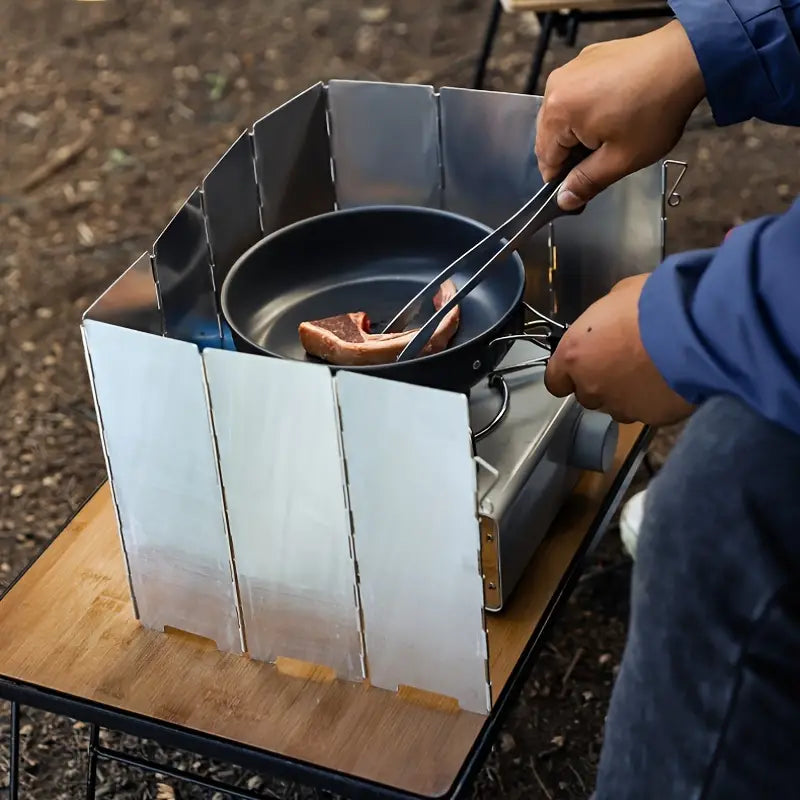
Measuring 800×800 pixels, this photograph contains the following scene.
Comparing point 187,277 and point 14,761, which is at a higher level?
point 187,277

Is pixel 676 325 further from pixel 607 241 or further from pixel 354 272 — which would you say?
pixel 354 272

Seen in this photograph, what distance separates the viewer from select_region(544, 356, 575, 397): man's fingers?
3.18 ft

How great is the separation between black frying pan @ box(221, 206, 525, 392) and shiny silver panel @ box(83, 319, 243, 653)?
212 millimetres

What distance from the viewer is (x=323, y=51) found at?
285 centimetres

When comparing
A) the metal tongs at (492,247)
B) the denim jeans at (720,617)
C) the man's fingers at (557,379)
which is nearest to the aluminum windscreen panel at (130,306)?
the metal tongs at (492,247)

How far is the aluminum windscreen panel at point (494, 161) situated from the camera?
3.91ft

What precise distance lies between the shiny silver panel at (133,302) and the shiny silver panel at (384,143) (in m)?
0.35

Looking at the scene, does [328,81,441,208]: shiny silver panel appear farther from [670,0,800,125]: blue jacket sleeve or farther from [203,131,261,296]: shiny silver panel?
[670,0,800,125]: blue jacket sleeve

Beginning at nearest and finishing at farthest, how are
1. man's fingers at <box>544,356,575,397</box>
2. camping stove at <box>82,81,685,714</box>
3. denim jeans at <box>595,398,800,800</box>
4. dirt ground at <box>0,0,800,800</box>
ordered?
denim jeans at <box>595,398,800,800</box> → camping stove at <box>82,81,685,714</box> → man's fingers at <box>544,356,575,397</box> → dirt ground at <box>0,0,800,800</box>

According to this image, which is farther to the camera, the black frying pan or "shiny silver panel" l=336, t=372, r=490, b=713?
the black frying pan

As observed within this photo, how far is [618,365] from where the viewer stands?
0.90 metres

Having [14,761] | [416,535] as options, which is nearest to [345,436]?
[416,535]

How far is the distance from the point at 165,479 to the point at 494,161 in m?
Result: 0.50

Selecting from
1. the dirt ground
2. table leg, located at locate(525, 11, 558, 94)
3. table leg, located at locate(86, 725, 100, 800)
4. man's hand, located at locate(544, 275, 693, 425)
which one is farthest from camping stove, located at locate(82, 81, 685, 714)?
table leg, located at locate(525, 11, 558, 94)
